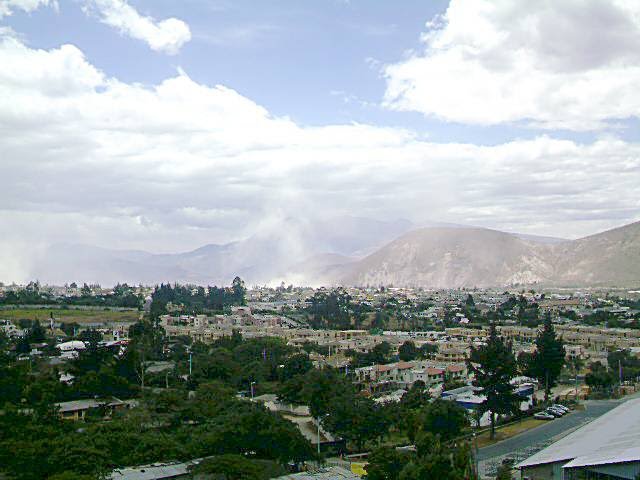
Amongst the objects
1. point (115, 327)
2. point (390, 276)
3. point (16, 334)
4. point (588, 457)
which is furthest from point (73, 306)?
point (390, 276)

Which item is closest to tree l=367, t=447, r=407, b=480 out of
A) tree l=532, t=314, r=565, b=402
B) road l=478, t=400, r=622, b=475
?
road l=478, t=400, r=622, b=475

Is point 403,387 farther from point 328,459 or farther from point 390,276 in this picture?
point 390,276

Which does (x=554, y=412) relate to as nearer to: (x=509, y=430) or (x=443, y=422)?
(x=509, y=430)

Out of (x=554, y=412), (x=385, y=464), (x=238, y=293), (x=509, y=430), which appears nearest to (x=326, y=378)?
(x=509, y=430)

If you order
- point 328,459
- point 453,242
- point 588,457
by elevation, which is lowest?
point 328,459

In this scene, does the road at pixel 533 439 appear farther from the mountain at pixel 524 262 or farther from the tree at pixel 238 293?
the mountain at pixel 524 262
